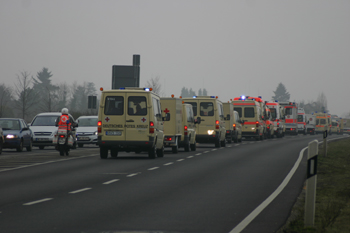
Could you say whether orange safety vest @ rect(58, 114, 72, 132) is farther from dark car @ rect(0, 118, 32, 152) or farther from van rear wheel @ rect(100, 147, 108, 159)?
dark car @ rect(0, 118, 32, 152)

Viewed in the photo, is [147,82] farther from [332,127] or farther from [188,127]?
[188,127]

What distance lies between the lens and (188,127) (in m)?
28.9

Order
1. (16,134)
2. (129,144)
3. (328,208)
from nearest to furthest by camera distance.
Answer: (328,208) → (129,144) → (16,134)

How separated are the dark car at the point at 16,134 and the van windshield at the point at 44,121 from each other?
2.33 metres

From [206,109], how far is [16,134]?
999 centimetres

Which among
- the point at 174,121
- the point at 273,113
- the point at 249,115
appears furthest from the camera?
the point at 273,113

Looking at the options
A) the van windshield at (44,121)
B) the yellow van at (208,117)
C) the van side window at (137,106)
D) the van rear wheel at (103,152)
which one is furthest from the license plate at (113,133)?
the yellow van at (208,117)

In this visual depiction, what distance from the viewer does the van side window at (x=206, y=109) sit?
108ft

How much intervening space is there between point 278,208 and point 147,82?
78831mm

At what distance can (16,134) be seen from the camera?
1091 inches

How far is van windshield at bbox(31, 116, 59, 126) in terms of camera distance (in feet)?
104

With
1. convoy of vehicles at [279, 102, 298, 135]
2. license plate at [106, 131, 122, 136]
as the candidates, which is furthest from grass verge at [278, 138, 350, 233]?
convoy of vehicles at [279, 102, 298, 135]

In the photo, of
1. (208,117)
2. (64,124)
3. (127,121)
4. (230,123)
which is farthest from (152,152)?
(230,123)

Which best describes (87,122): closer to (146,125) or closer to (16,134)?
(16,134)
